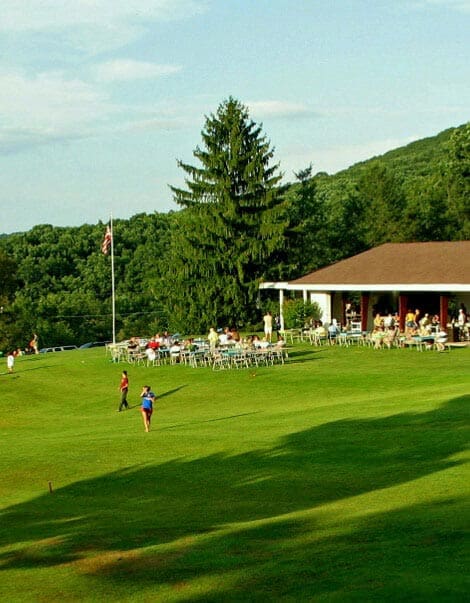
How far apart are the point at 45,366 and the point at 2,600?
32.1 metres

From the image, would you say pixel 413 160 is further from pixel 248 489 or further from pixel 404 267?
pixel 248 489

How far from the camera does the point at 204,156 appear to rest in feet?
204

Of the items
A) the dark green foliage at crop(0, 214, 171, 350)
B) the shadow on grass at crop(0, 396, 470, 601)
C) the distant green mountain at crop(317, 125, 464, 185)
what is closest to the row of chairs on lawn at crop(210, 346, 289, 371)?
the shadow on grass at crop(0, 396, 470, 601)

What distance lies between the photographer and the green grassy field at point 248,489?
37.3 ft

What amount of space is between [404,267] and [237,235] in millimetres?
16184

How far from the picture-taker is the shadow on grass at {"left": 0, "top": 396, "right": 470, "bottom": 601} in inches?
447

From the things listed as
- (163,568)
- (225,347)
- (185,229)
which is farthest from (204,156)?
(163,568)

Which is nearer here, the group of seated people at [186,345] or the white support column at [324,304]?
the group of seated people at [186,345]

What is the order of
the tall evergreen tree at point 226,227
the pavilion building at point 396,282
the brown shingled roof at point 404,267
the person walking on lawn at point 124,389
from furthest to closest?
the tall evergreen tree at point 226,227
the brown shingled roof at point 404,267
the pavilion building at point 396,282
the person walking on lawn at point 124,389

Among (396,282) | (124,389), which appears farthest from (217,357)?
(396,282)

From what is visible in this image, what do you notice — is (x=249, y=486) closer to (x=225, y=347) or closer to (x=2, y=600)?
(x=2, y=600)

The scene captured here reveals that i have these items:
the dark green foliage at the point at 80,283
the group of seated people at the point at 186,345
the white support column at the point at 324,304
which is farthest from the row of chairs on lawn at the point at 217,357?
the dark green foliage at the point at 80,283

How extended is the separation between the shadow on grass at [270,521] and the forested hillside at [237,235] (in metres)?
37.2

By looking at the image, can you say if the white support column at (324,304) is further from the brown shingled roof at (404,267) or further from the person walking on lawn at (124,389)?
the person walking on lawn at (124,389)
